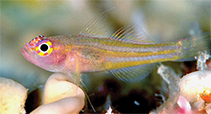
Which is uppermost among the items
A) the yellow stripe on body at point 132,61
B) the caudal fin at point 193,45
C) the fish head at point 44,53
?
the caudal fin at point 193,45

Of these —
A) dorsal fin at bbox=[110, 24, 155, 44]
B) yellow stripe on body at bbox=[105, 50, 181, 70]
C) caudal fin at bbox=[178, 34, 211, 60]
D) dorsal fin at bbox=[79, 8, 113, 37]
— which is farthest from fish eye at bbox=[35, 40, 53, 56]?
caudal fin at bbox=[178, 34, 211, 60]

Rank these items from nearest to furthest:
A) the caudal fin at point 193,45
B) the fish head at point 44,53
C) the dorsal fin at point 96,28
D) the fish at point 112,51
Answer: the fish head at point 44,53 → the fish at point 112,51 → the dorsal fin at point 96,28 → the caudal fin at point 193,45

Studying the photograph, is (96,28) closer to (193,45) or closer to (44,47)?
(44,47)

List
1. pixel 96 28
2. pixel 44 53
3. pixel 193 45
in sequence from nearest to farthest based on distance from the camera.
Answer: pixel 44 53
pixel 96 28
pixel 193 45

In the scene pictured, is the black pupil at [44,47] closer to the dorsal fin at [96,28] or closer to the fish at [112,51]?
the fish at [112,51]

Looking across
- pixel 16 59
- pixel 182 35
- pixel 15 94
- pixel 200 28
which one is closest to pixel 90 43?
pixel 15 94

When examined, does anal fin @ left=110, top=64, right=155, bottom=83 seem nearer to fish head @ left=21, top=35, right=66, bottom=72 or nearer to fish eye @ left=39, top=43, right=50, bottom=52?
fish head @ left=21, top=35, right=66, bottom=72

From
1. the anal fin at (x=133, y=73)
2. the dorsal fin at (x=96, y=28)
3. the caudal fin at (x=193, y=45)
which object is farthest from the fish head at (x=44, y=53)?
the caudal fin at (x=193, y=45)

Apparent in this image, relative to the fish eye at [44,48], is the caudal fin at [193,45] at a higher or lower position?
higher

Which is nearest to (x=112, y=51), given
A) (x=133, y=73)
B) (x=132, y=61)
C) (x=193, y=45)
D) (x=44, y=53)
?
(x=132, y=61)

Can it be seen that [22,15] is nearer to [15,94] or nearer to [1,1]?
[1,1]
